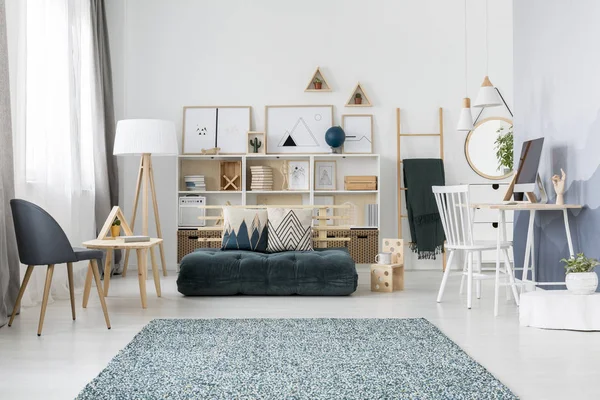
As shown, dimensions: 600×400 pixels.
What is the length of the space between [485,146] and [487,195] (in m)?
0.56

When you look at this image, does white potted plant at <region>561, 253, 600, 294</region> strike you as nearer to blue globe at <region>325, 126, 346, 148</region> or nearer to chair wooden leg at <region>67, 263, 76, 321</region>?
chair wooden leg at <region>67, 263, 76, 321</region>

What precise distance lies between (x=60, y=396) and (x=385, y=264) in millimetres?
3479

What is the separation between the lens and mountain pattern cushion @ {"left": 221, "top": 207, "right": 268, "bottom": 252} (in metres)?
5.75

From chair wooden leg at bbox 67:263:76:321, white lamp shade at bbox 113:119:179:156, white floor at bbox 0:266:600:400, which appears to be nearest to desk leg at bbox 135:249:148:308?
white floor at bbox 0:266:600:400

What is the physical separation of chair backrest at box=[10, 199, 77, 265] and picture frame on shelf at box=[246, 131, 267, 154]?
3649 millimetres

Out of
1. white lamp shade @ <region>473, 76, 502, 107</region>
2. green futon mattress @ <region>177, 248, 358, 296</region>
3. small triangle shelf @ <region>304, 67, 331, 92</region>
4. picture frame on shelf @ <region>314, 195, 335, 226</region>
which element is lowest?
green futon mattress @ <region>177, 248, 358, 296</region>

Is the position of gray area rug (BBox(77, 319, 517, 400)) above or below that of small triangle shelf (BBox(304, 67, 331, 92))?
below

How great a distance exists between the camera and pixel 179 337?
3.63 meters

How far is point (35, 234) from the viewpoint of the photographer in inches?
153

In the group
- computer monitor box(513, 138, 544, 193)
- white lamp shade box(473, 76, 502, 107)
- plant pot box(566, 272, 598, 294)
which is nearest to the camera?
plant pot box(566, 272, 598, 294)

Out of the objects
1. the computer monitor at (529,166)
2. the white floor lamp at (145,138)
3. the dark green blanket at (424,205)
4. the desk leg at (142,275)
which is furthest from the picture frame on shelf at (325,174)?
the desk leg at (142,275)

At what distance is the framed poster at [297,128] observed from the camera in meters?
7.40

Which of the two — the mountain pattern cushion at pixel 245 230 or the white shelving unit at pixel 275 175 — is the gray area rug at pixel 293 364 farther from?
the white shelving unit at pixel 275 175

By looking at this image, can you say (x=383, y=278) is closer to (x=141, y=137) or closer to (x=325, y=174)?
(x=325, y=174)
